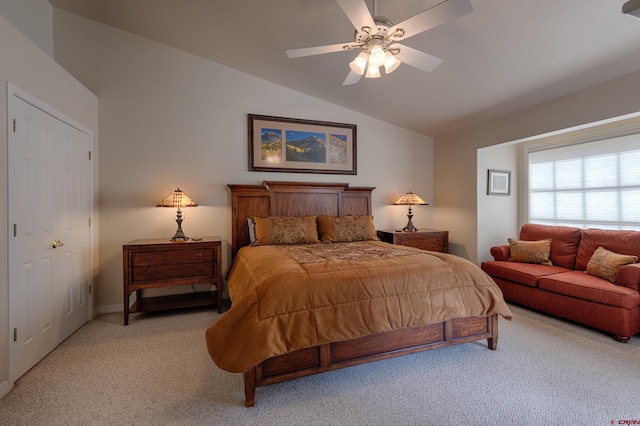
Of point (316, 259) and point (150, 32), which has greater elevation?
point (150, 32)

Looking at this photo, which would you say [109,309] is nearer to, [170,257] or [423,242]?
[170,257]

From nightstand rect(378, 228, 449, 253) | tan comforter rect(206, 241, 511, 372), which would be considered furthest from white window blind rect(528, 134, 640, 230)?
tan comforter rect(206, 241, 511, 372)

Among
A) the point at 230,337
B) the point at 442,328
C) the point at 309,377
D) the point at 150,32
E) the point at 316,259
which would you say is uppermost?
the point at 150,32

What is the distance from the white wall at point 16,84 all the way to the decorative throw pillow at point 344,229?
2.92m

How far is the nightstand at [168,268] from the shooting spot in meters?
3.04

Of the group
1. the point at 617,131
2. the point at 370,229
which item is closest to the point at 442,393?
the point at 370,229

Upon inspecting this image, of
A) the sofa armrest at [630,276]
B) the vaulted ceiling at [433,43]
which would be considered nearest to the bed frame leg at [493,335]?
the sofa armrest at [630,276]

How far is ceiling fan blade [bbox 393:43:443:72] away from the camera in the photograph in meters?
2.19

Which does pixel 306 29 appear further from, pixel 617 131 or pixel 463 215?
pixel 617 131

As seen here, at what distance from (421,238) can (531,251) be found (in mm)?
1389

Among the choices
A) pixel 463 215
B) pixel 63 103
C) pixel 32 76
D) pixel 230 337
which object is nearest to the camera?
pixel 230 337

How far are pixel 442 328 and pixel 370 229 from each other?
6.07 feet

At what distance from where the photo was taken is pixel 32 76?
7.32 ft

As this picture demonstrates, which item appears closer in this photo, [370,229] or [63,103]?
[63,103]
